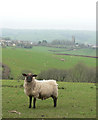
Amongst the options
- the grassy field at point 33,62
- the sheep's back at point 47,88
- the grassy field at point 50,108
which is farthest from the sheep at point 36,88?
the grassy field at point 33,62

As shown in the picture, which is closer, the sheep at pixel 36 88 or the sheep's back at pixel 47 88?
the sheep at pixel 36 88

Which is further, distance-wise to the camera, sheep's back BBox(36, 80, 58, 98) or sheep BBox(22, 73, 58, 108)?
sheep's back BBox(36, 80, 58, 98)

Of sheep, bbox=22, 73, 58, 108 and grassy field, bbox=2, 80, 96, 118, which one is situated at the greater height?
sheep, bbox=22, 73, 58, 108

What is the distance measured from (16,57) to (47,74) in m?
37.9

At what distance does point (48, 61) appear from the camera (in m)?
92.5

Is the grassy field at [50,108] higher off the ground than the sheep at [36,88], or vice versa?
the sheep at [36,88]

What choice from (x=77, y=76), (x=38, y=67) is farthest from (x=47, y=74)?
(x=38, y=67)

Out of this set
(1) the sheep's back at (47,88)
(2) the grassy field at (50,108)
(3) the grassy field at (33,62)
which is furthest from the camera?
(3) the grassy field at (33,62)

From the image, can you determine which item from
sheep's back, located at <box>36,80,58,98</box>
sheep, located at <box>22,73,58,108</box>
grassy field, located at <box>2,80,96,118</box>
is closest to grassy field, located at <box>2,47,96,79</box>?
grassy field, located at <box>2,80,96,118</box>

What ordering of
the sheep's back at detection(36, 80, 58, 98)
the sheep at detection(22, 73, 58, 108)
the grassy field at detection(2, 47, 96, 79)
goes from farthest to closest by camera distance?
1. the grassy field at detection(2, 47, 96, 79)
2. the sheep's back at detection(36, 80, 58, 98)
3. the sheep at detection(22, 73, 58, 108)

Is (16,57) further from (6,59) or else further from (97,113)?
(97,113)

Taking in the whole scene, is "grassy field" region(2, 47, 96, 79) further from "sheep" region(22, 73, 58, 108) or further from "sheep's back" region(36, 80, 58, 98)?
"sheep" region(22, 73, 58, 108)

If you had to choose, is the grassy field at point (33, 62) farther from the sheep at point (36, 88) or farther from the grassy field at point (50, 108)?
the sheep at point (36, 88)

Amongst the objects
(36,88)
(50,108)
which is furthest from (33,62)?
(50,108)
